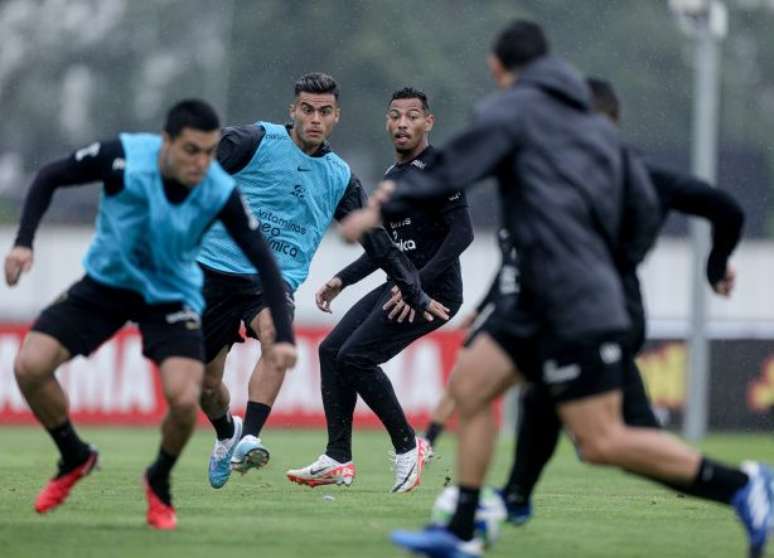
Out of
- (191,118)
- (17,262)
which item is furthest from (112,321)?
(191,118)

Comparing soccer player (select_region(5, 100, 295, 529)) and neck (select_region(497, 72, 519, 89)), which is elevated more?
neck (select_region(497, 72, 519, 89))

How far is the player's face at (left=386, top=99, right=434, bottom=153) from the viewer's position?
1272 centimetres

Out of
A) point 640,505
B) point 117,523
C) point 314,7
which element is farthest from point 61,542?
point 314,7

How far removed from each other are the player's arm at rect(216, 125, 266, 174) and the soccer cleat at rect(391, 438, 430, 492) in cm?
217

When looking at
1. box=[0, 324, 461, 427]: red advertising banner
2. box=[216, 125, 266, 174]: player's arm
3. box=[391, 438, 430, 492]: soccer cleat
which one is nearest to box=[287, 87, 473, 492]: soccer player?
box=[391, 438, 430, 492]: soccer cleat

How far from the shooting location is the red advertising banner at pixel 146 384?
24125 millimetres

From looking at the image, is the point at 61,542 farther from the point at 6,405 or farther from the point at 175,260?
the point at 6,405

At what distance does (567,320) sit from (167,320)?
7.67 feet

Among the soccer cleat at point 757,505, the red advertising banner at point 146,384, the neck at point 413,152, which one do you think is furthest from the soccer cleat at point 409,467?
the red advertising banner at point 146,384

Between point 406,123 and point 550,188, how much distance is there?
16.4ft

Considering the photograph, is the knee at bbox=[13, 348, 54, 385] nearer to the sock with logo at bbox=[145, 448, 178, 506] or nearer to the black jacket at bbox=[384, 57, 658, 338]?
the sock with logo at bbox=[145, 448, 178, 506]

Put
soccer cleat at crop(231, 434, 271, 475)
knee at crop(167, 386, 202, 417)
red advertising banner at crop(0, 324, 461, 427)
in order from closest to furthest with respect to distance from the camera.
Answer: knee at crop(167, 386, 202, 417) → soccer cleat at crop(231, 434, 271, 475) → red advertising banner at crop(0, 324, 461, 427)

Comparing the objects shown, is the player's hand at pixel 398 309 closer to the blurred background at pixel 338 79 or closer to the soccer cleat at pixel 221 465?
the soccer cleat at pixel 221 465

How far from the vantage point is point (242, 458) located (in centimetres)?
1142
